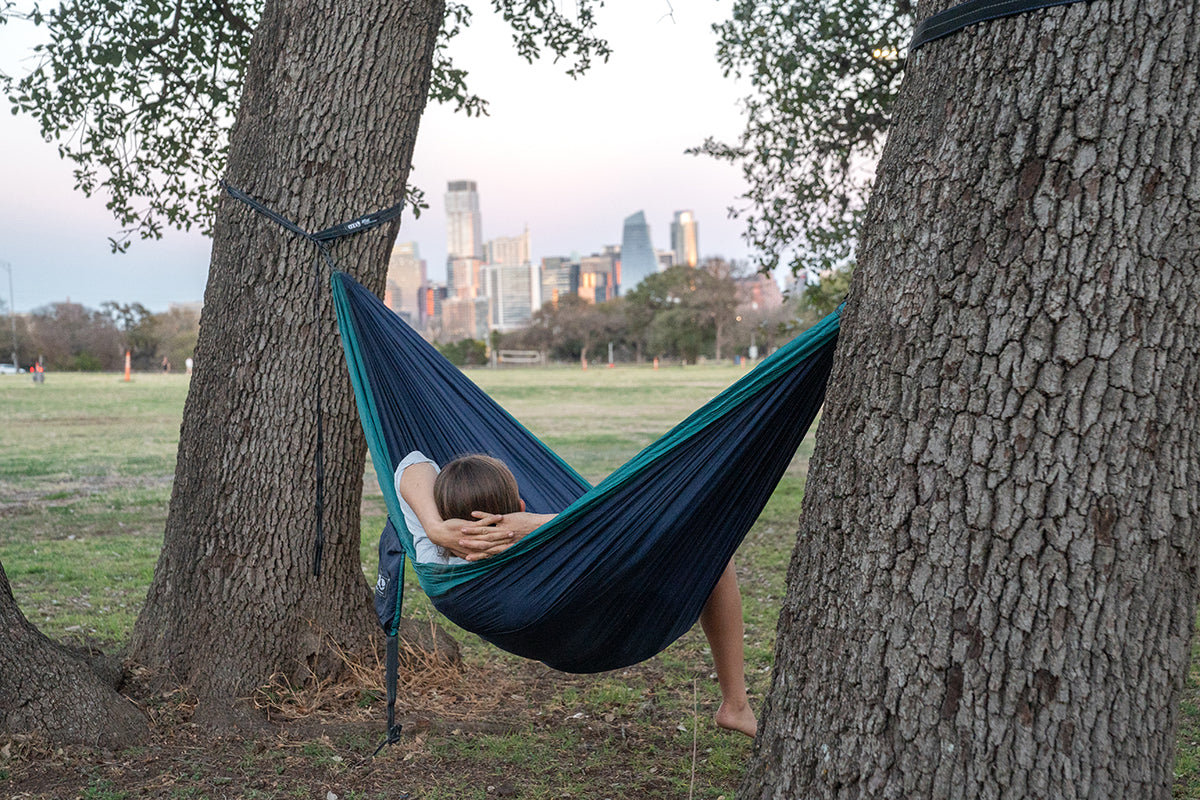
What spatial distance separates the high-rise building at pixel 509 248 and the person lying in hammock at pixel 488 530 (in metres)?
158

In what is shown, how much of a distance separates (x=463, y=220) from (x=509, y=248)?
8900 mm

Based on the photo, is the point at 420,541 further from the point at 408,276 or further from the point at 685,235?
the point at 685,235

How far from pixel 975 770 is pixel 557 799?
3.54 ft

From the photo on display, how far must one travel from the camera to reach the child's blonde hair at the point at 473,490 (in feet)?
6.82

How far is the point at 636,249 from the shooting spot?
6993 inches

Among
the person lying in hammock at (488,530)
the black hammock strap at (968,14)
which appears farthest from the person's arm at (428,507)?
the black hammock strap at (968,14)

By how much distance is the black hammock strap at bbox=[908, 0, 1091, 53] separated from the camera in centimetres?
126

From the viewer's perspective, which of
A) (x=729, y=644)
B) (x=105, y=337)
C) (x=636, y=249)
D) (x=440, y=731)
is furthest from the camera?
(x=636, y=249)

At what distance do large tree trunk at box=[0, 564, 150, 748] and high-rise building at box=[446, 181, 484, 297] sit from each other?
515 ft

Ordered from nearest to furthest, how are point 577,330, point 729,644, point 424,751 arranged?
point 729,644, point 424,751, point 577,330

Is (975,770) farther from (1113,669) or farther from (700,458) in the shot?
(700,458)

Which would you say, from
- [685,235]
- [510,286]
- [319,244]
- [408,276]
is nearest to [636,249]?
[685,235]

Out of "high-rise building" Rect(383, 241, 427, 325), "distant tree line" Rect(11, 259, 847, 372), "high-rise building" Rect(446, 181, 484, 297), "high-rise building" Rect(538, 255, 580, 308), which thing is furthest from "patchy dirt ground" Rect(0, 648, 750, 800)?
"high-rise building" Rect(446, 181, 484, 297)

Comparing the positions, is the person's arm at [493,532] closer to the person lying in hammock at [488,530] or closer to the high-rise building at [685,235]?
the person lying in hammock at [488,530]
